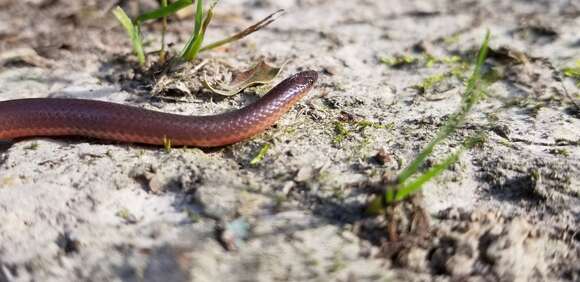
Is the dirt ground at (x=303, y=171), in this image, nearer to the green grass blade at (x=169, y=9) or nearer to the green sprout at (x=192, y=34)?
the green sprout at (x=192, y=34)

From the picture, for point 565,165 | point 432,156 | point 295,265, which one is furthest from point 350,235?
point 565,165

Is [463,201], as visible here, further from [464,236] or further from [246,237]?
[246,237]

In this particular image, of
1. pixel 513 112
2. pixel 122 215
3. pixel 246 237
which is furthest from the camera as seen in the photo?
pixel 513 112

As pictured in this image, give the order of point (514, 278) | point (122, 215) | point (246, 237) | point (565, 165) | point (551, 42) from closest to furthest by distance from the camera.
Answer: point (514, 278), point (246, 237), point (122, 215), point (565, 165), point (551, 42)

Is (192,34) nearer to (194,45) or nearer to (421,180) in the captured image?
(194,45)

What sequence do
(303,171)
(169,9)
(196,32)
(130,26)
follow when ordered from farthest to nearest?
(130,26), (169,9), (196,32), (303,171)

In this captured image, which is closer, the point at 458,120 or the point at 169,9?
the point at 458,120

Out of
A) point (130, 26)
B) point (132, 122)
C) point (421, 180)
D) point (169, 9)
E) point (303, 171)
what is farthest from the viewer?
point (130, 26)

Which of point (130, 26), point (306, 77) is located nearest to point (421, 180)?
point (306, 77)

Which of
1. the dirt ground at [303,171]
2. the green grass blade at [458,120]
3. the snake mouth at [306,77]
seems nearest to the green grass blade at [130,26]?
the dirt ground at [303,171]
